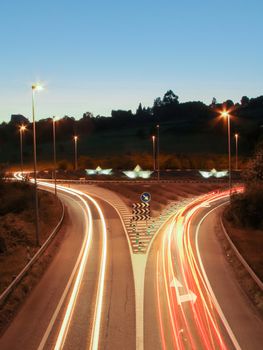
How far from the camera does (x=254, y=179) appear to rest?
49656 mm

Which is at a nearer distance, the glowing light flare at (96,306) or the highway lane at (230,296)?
the glowing light flare at (96,306)

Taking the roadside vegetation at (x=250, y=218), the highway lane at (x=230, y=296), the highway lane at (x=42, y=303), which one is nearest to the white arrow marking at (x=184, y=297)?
the highway lane at (x=230, y=296)

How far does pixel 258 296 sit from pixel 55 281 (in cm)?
806

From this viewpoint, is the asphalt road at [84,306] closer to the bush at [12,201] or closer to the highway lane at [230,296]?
the highway lane at [230,296]

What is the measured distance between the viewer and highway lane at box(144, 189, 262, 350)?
546 inches

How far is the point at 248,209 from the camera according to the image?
1563 inches

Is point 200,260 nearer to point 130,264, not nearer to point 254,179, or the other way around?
point 130,264

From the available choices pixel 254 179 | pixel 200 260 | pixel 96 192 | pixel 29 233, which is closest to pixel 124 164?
pixel 96 192

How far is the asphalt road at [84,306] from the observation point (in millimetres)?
13930

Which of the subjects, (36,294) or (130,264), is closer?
(36,294)

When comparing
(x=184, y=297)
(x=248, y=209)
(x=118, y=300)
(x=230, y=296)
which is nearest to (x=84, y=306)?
(x=118, y=300)

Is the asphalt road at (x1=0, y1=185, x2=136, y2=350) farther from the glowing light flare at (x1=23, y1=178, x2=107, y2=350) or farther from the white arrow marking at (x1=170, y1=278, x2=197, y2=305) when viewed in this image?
the white arrow marking at (x1=170, y1=278, x2=197, y2=305)

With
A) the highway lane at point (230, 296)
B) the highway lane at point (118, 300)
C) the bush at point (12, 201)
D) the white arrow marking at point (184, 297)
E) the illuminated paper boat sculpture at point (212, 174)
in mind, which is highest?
the illuminated paper boat sculpture at point (212, 174)

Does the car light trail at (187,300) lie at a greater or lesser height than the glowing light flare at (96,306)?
lesser
